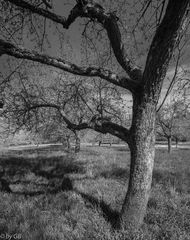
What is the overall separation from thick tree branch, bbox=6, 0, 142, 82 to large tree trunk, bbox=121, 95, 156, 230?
2.82 feet

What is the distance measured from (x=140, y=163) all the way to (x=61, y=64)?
2.49 m

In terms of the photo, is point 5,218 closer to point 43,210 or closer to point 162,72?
point 43,210

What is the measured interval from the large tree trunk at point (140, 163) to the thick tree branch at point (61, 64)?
24.7 inches

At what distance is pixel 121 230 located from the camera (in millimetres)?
3582

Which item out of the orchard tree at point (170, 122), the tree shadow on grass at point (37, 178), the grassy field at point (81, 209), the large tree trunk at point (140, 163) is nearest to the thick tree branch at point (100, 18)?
the large tree trunk at point (140, 163)

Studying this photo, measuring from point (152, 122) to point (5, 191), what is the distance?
5.07m

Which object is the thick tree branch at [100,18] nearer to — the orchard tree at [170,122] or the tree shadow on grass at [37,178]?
the tree shadow on grass at [37,178]

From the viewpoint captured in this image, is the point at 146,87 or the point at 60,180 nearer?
the point at 146,87

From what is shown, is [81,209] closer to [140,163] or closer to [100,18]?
[140,163]

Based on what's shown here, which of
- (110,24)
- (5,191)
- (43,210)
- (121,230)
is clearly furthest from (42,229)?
(110,24)

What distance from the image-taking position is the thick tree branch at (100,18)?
3.71 metres

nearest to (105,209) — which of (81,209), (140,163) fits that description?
(81,209)

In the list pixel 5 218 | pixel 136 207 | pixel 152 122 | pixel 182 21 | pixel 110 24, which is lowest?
pixel 5 218

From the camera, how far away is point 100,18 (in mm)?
3850
